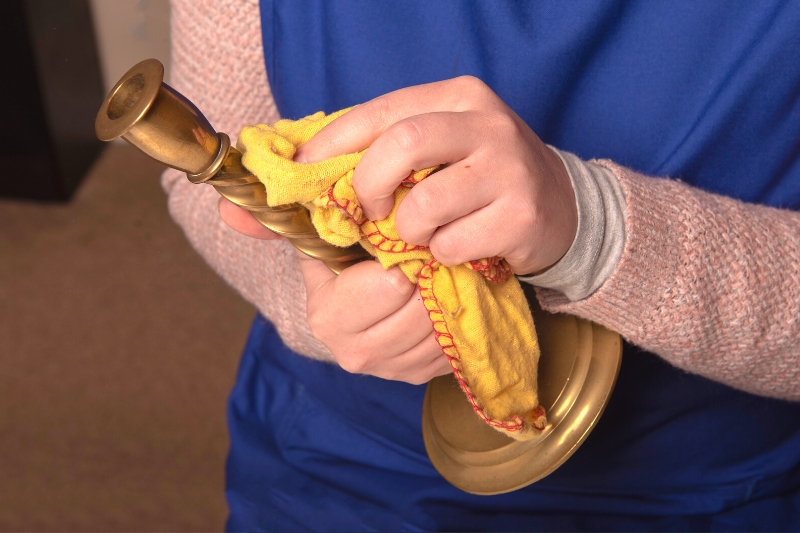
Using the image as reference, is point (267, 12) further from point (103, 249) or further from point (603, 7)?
point (103, 249)

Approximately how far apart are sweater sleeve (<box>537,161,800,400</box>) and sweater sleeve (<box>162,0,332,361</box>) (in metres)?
0.19

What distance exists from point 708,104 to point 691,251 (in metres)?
0.11

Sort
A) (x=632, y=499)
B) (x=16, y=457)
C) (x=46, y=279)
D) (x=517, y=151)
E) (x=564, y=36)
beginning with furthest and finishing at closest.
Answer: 1. (x=46, y=279)
2. (x=16, y=457)
3. (x=632, y=499)
4. (x=564, y=36)
5. (x=517, y=151)

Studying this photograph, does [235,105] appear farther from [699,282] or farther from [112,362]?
[112,362]

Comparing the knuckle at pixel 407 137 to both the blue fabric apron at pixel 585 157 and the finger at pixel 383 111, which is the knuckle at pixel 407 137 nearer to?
the finger at pixel 383 111

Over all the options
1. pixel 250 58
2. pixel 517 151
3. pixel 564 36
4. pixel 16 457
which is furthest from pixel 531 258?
pixel 16 457

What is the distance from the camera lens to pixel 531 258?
385 millimetres

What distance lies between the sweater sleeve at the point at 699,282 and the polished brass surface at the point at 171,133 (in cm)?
18

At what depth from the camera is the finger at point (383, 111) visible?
0.36m

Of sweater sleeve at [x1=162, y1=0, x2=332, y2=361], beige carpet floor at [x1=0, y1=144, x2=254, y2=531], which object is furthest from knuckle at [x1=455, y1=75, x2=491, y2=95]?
beige carpet floor at [x1=0, y1=144, x2=254, y2=531]

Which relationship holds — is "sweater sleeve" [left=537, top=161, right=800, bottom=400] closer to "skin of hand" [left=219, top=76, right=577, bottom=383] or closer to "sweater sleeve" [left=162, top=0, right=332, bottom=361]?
"skin of hand" [left=219, top=76, right=577, bottom=383]

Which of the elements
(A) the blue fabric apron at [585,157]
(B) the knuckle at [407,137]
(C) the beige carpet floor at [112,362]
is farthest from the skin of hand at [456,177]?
(C) the beige carpet floor at [112,362]

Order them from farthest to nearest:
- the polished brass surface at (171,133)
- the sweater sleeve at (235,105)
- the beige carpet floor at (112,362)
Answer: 1. the beige carpet floor at (112,362)
2. the sweater sleeve at (235,105)
3. the polished brass surface at (171,133)

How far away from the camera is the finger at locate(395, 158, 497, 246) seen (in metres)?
0.34
